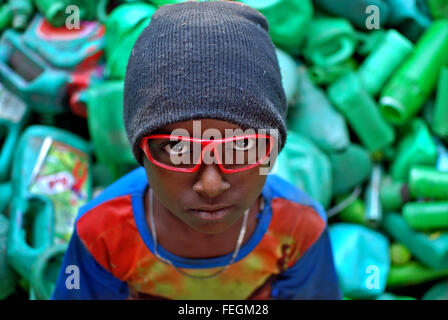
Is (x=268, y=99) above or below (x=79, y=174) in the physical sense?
above

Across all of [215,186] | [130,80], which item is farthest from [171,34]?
[215,186]

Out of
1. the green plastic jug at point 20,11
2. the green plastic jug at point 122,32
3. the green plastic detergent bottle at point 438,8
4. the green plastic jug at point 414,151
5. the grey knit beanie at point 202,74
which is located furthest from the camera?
the green plastic jug at point 20,11

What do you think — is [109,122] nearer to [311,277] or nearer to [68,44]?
[68,44]

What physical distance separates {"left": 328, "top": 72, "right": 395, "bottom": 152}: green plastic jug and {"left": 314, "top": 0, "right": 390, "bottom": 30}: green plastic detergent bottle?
225 mm

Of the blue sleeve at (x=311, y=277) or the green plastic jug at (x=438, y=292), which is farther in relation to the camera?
the green plastic jug at (x=438, y=292)

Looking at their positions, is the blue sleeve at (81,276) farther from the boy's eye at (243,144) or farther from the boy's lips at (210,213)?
the boy's eye at (243,144)

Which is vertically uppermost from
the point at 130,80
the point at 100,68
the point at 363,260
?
the point at 130,80

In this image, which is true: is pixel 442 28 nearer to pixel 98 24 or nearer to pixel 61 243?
pixel 98 24

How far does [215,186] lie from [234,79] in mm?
168

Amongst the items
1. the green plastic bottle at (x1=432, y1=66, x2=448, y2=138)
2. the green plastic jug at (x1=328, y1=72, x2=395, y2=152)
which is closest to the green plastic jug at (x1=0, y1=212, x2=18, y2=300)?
the green plastic jug at (x1=328, y1=72, x2=395, y2=152)

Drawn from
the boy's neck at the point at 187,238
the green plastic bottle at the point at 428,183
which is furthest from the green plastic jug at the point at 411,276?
the boy's neck at the point at 187,238

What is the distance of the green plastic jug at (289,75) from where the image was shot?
5.25ft

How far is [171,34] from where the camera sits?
0.75 metres

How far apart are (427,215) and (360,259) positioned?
0.83 feet
